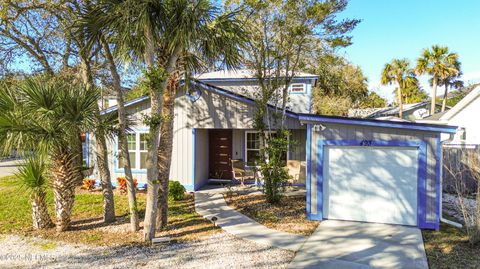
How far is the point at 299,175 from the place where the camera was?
12320mm

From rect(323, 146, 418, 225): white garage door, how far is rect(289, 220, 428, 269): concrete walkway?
13.7 inches

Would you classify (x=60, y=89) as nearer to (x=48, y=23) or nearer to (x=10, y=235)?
(x=10, y=235)

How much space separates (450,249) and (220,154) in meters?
→ 9.54

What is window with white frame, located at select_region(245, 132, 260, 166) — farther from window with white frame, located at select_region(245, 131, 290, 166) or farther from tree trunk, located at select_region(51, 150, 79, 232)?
tree trunk, located at select_region(51, 150, 79, 232)

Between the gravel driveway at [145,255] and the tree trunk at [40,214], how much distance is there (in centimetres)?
71

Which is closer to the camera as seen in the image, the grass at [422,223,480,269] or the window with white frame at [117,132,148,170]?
the grass at [422,223,480,269]

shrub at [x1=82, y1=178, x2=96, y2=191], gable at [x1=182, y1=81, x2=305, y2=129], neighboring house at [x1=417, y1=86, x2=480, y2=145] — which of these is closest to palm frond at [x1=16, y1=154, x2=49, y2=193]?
shrub at [x1=82, y1=178, x2=96, y2=191]

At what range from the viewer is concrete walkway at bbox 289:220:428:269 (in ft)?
17.8

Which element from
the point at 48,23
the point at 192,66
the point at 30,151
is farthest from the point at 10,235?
the point at 48,23

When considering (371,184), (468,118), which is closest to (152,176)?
(371,184)

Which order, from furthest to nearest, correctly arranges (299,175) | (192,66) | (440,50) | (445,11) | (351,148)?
(440,50) < (445,11) < (299,175) < (192,66) < (351,148)

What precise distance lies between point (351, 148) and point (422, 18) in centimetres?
1106

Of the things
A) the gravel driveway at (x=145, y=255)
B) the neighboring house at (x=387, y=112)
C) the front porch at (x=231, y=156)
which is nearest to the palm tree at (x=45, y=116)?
the gravel driveway at (x=145, y=255)

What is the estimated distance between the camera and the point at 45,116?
648 centimetres
